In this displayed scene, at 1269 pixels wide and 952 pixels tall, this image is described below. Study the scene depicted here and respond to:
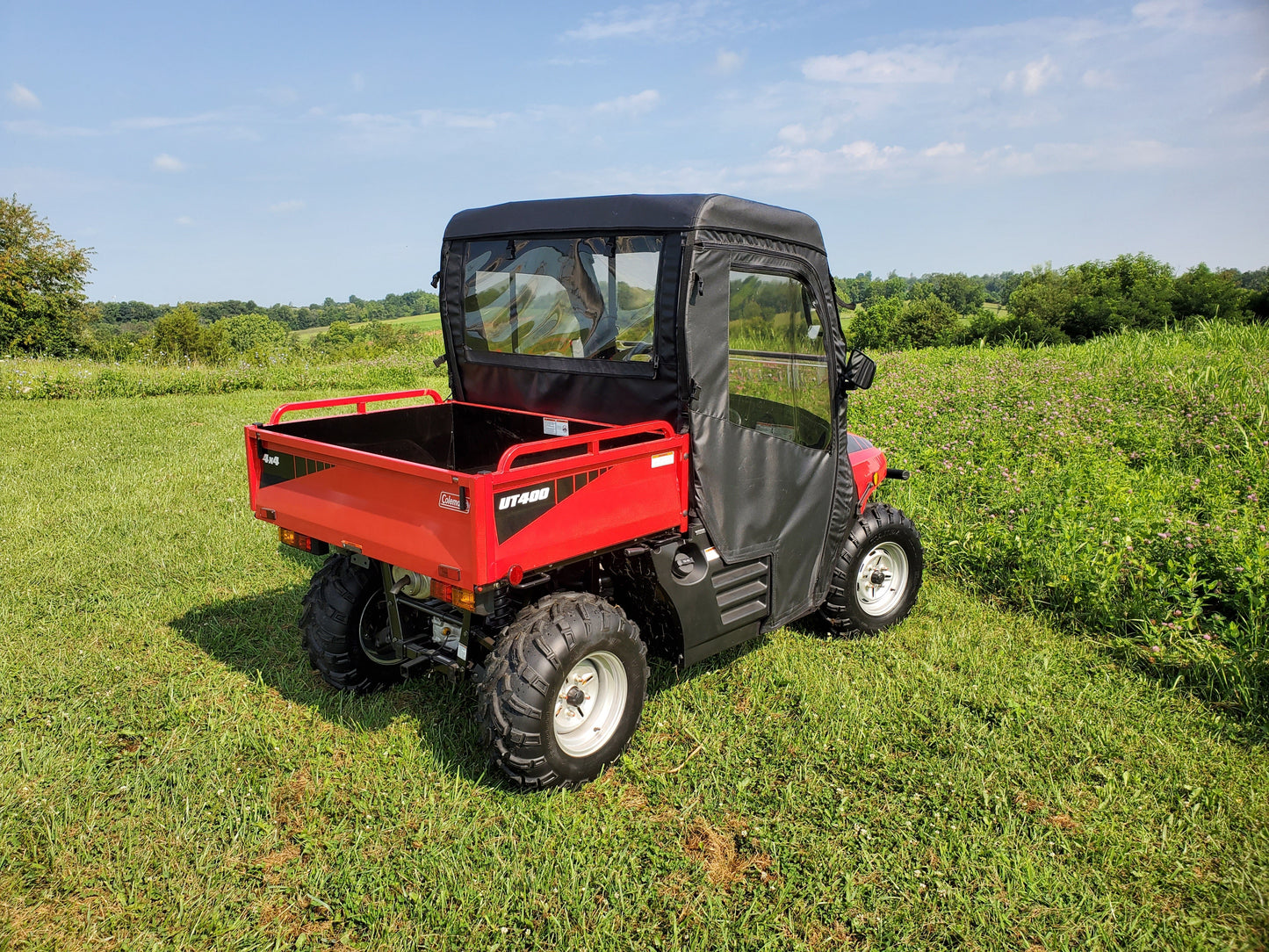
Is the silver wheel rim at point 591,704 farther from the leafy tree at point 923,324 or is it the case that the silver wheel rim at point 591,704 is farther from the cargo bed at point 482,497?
the leafy tree at point 923,324

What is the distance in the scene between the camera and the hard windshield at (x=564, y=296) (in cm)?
373

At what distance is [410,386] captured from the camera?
60.3 ft

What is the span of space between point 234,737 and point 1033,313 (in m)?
21.4

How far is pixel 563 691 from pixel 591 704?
0.21m

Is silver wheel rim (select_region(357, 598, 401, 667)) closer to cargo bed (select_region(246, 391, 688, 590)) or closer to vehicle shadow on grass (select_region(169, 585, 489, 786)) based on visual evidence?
vehicle shadow on grass (select_region(169, 585, 489, 786))

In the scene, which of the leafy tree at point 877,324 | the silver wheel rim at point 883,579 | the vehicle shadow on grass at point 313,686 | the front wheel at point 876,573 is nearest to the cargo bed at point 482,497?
the vehicle shadow on grass at point 313,686

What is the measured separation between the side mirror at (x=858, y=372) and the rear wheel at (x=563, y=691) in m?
1.78

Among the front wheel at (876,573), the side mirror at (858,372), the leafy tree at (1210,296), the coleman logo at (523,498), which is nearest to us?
the coleman logo at (523,498)

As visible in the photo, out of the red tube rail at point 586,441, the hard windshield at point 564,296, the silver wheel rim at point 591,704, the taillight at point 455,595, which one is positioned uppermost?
the hard windshield at point 564,296

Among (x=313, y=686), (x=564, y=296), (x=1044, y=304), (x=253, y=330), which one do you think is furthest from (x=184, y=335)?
(x=564, y=296)

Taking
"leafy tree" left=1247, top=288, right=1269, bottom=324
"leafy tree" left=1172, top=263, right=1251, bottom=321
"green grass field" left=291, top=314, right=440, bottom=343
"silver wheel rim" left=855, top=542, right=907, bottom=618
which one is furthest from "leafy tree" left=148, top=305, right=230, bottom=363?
"silver wheel rim" left=855, top=542, right=907, bottom=618

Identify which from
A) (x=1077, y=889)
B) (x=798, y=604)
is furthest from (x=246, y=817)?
(x=1077, y=889)

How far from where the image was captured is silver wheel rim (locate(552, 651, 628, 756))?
346cm

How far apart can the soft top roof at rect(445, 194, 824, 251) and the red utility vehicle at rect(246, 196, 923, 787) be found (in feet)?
0.04
